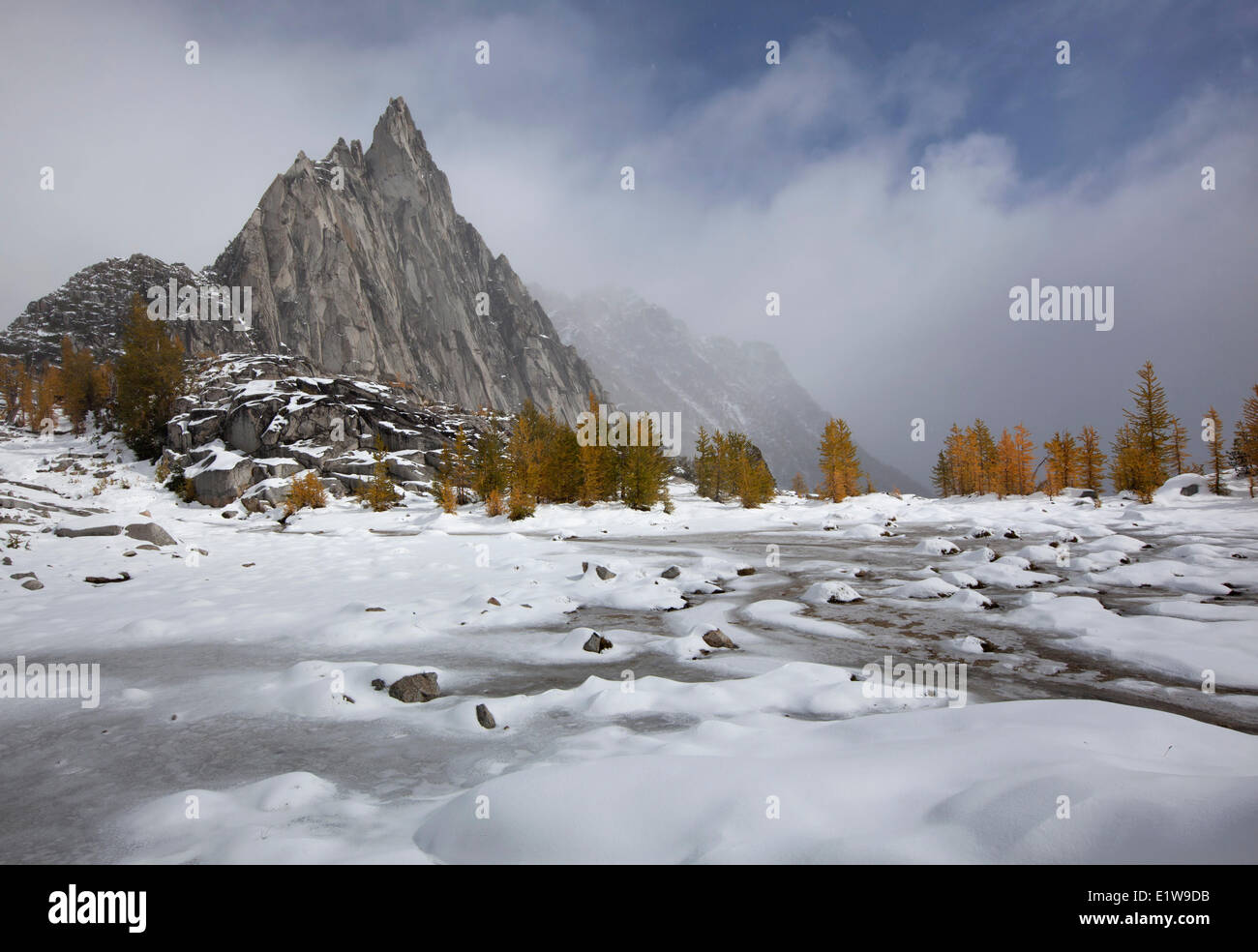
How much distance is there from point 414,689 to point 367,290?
4216 inches

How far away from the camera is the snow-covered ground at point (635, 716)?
2.55 metres

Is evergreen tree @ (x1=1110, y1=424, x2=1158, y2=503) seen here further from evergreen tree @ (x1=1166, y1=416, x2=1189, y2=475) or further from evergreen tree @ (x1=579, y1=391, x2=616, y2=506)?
evergreen tree @ (x1=579, y1=391, x2=616, y2=506)

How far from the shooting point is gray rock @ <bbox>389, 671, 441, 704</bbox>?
555 cm

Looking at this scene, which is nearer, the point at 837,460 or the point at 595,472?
the point at 595,472

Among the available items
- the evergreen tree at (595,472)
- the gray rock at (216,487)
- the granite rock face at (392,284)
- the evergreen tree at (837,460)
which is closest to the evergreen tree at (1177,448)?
the evergreen tree at (837,460)

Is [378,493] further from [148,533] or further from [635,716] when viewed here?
[635,716]

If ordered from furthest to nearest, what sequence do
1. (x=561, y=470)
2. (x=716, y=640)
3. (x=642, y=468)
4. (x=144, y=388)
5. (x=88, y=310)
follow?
(x=88, y=310) → (x=144, y=388) → (x=561, y=470) → (x=642, y=468) → (x=716, y=640)

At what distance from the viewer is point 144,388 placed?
4219cm

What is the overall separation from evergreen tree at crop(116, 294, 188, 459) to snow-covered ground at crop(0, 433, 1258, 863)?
3635 centimetres

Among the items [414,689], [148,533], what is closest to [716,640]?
[414,689]

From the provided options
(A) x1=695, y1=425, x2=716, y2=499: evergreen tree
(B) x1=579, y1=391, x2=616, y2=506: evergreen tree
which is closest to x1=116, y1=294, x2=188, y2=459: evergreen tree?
(B) x1=579, y1=391, x2=616, y2=506: evergreen tree

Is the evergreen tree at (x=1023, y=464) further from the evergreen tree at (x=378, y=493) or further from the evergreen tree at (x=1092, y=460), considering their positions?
the evergreen tree at (x=378, y=493)

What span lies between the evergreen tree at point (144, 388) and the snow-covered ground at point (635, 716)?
36.4 m
